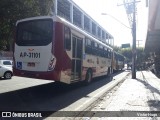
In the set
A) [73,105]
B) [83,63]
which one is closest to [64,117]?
[73,105]

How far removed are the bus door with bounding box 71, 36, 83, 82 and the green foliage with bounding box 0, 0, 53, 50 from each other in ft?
11.2

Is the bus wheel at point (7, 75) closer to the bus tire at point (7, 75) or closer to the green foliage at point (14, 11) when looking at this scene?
the bus tire at point (7, 75)

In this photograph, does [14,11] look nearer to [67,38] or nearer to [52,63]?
[67,38]

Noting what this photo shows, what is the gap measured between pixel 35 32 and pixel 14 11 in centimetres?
333

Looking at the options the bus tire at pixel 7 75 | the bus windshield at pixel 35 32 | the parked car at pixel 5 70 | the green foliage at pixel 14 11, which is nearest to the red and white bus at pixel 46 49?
the bus windshield at pixel 35 32

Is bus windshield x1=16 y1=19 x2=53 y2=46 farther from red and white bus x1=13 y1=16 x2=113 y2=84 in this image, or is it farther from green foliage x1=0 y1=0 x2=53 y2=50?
green foliage x1=0 y1=0 x2=53 y2=50

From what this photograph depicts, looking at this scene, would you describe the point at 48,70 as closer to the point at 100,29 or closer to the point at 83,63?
the point at 83,63

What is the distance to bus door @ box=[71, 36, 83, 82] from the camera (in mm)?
13014

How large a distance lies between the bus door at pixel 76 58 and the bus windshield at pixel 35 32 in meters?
1.94

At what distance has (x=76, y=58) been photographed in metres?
13.5

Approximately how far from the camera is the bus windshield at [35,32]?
11.2 m

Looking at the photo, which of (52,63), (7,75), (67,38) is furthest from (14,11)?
(7,75)

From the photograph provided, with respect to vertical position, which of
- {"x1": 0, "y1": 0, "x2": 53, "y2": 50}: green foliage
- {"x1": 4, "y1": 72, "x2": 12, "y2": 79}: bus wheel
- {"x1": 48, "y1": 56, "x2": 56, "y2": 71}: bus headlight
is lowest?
{"x1": 4, "y1": 72, "x2": 12, "y2": 79}: bus wheel

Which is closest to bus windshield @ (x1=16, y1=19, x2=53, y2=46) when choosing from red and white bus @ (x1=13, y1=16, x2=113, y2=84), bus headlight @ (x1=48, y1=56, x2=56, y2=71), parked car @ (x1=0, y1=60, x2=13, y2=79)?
red and white bus @ (x1=13, y1=16, x2=113, y2=84)
